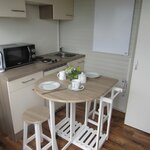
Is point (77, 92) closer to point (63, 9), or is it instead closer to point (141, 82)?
point (141, 82)

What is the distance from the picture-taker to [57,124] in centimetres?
237

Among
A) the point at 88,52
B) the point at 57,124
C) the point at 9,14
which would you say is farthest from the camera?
the point at 88,52

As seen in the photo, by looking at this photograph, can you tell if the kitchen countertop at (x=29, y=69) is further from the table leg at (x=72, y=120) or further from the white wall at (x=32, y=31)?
the table leg at (x=72, y=120)

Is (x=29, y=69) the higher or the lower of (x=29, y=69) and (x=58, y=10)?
the lower

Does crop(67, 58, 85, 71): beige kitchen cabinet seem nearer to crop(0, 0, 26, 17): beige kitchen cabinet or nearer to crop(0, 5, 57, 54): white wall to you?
crop(0, 5, 57, 54): white wall

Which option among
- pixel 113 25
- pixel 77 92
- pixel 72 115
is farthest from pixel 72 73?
pixel 113 25

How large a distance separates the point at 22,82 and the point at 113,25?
1.72 metres

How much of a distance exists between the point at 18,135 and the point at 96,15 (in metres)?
2.31

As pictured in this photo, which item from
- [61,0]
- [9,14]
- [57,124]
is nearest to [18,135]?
[57,124]

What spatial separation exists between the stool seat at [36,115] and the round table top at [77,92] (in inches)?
13.0

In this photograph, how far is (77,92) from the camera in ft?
5.16

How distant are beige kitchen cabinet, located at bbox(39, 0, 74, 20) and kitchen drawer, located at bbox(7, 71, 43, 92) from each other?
1.13 metres

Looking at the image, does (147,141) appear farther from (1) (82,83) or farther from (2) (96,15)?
(2) (96,15)

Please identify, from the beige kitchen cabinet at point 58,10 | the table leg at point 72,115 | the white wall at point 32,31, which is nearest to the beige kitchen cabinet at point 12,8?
the white wall at point 32,31
